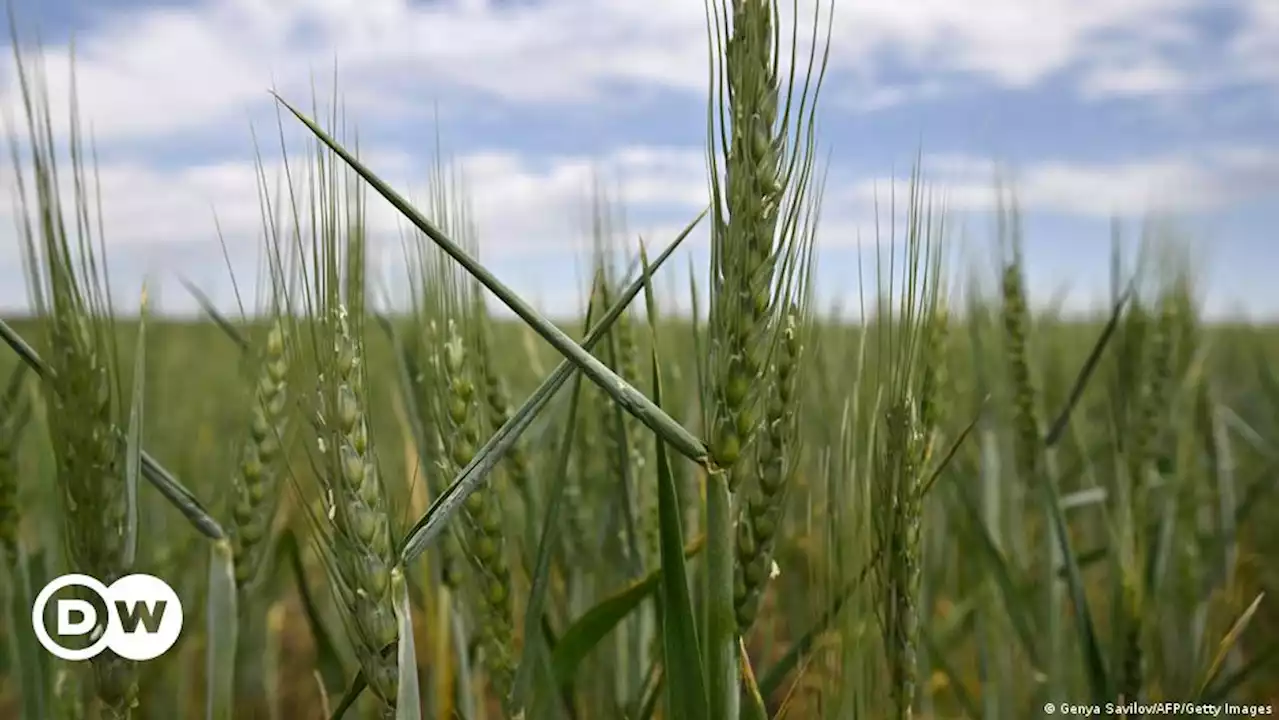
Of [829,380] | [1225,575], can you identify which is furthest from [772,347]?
[1225,575]

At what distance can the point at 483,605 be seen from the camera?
32.0 inches

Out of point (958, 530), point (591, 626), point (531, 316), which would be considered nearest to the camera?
point (531, 316)

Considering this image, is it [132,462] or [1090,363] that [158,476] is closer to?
[132,462]

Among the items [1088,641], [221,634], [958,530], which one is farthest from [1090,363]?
[221,634]

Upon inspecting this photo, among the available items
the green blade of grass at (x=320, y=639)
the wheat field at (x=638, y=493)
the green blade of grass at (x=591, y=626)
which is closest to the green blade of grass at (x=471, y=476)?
the wheat field at (x=638, y=493)

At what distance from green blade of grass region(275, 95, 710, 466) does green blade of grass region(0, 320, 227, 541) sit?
0.79 ft

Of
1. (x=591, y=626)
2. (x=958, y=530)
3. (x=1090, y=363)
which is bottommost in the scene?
(x=958, y=530)

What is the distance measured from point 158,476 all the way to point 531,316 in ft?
1.06

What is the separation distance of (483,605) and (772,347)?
1.06 ft

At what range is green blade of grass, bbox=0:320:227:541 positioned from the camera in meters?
0.66

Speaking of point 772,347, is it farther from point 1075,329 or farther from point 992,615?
point 1075,329

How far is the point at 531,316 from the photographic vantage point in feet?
1.88

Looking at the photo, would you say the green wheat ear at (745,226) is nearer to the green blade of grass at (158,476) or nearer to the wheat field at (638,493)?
the wheat field at (638,493)

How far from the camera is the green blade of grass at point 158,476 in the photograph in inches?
26.0
